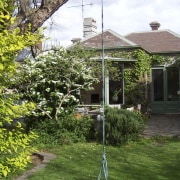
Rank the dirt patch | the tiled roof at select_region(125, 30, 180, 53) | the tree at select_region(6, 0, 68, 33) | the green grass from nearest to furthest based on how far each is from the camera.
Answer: the green grass, the dirt patch, the tree at select_region(6, 0, 68, 33), the tiled roof at select_region(125, 30, 180, 53)

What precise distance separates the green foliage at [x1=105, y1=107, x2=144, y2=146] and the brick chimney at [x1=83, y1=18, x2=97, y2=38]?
14247mm

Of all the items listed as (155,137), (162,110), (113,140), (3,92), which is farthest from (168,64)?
(3,92)

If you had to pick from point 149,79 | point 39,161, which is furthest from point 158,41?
point 39,161

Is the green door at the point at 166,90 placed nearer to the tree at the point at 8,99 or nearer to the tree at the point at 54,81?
the tree at the point at 54,81

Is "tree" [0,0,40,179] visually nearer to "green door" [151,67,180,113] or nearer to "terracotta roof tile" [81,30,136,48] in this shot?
"terracotta roof tile" [81,30,136,48]

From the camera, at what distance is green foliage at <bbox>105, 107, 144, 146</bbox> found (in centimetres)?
1070

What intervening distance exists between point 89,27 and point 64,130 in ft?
47.7

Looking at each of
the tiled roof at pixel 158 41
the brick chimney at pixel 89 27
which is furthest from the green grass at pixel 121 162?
the brick chimney at pixel 89 27

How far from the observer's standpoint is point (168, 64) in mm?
20359

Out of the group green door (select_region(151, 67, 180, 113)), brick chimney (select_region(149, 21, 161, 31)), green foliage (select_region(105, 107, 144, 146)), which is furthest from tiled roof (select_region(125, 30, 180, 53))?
green foliage (select_region(105, 107, 144, 146))

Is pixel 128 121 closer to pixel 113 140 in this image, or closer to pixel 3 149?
pixel 113 140

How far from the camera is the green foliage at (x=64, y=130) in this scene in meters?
10.9

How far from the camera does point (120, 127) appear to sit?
10.7 metres

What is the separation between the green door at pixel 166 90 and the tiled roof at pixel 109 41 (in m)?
2.25
